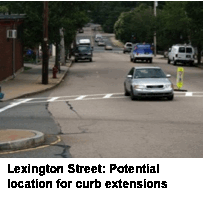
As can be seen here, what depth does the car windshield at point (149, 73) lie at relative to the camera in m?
26.0

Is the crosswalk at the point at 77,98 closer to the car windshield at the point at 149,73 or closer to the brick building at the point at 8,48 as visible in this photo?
the car windshield at the point at 149,73

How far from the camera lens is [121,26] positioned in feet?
490

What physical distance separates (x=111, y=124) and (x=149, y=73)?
983 centimetres

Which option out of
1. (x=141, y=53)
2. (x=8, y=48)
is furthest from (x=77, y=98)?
(x=141, y=53)

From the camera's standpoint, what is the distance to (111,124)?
663 inches

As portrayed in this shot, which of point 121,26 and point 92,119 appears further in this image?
point 121,26

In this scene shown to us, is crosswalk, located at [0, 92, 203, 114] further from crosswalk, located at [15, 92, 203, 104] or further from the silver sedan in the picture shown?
the silver sedan

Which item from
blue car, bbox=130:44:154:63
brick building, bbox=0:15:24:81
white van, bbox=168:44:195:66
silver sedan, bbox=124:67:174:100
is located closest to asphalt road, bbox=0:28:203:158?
silver sedan, bbox=124:67:174:100

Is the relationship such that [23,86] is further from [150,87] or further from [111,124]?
[111,124]

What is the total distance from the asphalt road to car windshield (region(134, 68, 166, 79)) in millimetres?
1173

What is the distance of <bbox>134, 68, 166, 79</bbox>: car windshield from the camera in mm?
25969
